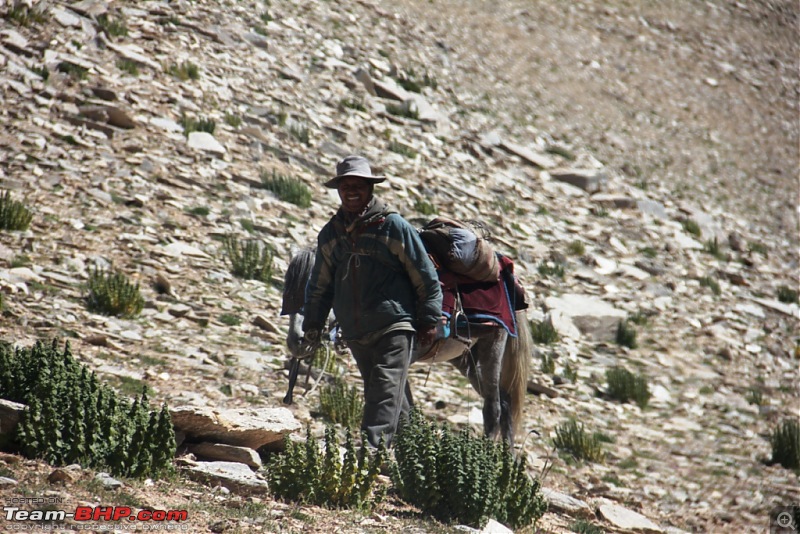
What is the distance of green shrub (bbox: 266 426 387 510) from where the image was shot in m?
4.77

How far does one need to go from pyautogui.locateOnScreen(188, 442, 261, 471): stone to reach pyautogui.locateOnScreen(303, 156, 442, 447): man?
2.67 feet

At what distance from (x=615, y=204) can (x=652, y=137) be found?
5575 millimetres

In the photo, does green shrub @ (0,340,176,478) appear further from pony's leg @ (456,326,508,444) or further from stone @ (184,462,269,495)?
pony's leg @ (456,326,508,444)

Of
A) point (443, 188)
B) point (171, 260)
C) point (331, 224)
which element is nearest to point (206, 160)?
point (171, 260)

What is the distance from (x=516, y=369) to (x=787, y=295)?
10.4 meters

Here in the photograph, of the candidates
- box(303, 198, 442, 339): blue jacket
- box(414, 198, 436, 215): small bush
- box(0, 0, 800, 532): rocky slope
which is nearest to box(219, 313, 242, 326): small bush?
box(0, 0, 800, 532): rocky slope

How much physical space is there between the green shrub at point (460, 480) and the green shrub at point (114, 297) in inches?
169

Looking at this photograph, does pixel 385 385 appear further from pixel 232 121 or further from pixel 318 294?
pixel 232 121

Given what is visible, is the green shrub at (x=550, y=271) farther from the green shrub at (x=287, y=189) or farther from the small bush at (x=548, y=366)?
the green shrub at (x=287, y=189)

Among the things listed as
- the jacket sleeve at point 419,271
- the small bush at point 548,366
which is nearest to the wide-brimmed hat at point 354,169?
the jacket sleeve at point 419,271

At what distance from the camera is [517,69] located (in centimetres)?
2205

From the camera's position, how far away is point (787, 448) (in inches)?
345

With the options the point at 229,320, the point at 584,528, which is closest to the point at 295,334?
the point at 584,528

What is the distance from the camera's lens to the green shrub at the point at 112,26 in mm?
14117
